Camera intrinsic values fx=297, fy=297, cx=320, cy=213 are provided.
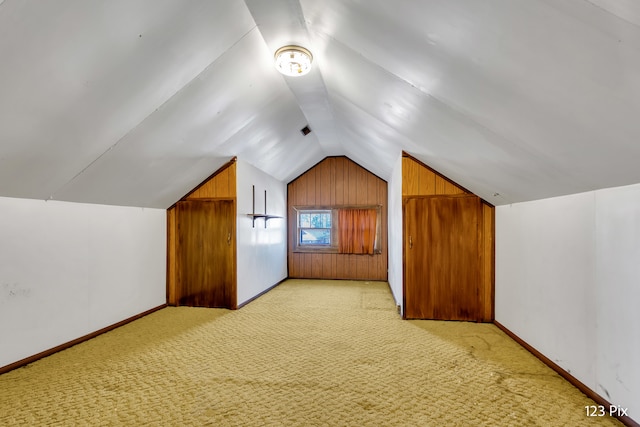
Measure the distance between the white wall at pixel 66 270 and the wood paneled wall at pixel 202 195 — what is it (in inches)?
12.9

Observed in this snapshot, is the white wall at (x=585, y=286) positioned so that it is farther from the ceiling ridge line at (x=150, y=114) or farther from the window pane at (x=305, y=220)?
the window pane at (x=305, y=220)

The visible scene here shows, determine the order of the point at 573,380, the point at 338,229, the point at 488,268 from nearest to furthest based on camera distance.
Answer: the point at 573,380 < the point at 488,268 < the point at 338,229

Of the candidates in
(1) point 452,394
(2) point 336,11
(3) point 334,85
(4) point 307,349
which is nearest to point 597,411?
(1) point 452,394

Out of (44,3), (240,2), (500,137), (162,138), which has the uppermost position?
(240,2)

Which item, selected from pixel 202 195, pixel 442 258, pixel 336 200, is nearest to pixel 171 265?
pixel 202 195

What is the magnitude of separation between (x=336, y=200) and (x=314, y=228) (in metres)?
0.79

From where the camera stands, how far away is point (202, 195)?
172 inches

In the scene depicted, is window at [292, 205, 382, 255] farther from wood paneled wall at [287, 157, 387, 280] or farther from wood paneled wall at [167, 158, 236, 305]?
wood paneled wall at [167, 158, 236, 305]

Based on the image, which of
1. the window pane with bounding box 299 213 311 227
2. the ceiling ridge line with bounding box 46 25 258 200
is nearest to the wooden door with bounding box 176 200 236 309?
the ceiling ridge line with bounding box 46 25 258 200

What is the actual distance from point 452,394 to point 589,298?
1.16 m

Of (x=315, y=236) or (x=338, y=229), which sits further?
(x=315, y=236)

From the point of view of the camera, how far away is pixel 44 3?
56.0 inches

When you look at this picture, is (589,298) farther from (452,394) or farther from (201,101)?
(201,101)

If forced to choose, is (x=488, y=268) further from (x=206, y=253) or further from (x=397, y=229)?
(x=206, y=253)
